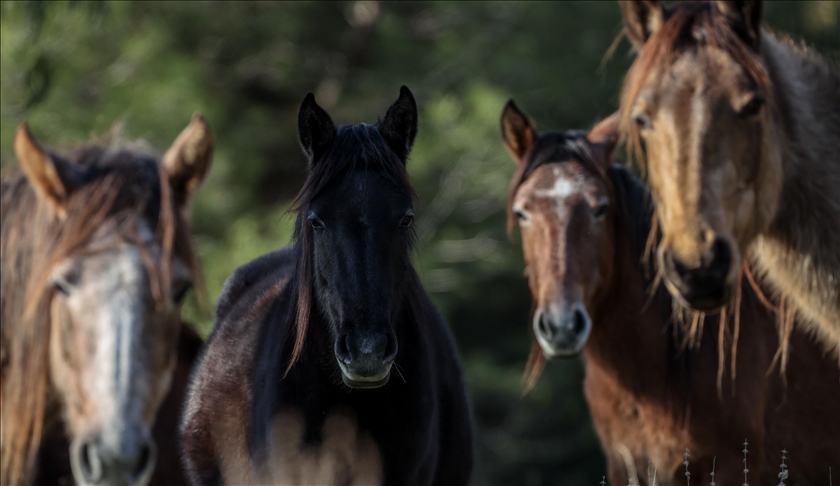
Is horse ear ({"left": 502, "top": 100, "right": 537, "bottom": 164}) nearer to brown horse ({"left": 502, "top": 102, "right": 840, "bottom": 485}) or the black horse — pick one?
brown horse ({"left": 502, "top": 102, "right": 840, "bottom": 485})

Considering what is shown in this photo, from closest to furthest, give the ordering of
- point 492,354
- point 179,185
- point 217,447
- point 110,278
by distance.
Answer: point 110,278 < point 179,185 < point 217,447 < point 492,354

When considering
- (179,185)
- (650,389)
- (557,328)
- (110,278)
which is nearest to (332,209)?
(179,185)

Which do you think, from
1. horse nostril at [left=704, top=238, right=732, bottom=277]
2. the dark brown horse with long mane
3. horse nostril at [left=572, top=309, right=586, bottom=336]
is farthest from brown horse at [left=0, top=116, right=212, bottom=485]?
horse nostril at [left=572, top=309, right=586, bottom=336]

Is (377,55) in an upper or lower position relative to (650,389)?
lower

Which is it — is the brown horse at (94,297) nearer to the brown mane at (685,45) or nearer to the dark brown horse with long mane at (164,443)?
the dark brown horse with long mane at (164,443)

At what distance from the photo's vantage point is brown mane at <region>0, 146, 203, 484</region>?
11.2 ft

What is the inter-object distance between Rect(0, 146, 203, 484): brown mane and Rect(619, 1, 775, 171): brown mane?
6.33 feet

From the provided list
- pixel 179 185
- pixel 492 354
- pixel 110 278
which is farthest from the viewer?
pixel 492 354

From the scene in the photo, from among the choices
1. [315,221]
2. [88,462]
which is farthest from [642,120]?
[88,462]

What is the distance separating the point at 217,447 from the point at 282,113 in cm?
1453

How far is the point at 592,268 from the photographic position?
548 cm

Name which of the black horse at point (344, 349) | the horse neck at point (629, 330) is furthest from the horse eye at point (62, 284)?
the horse neck at point (629, 330)

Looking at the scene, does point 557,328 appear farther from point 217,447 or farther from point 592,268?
point 217,447

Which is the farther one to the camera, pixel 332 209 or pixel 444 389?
pixel 444 389
